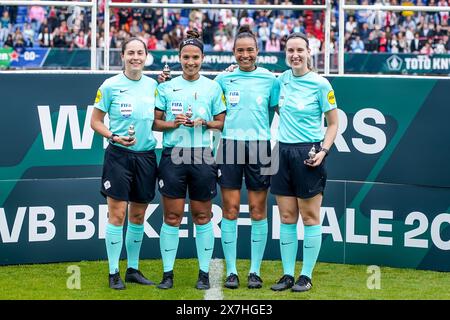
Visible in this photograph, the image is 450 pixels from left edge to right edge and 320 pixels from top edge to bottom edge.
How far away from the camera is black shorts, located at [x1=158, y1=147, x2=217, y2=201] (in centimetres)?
719

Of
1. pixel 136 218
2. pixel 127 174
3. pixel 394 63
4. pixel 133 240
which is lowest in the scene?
pixel 133 240

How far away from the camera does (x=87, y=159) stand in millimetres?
8398

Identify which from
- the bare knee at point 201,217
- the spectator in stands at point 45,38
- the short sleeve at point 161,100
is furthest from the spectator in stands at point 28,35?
the bare knee at point 201,217

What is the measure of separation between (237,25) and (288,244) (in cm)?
444

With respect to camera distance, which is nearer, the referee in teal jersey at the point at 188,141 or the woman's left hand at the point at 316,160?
the woman's left hand at the point at 316,160

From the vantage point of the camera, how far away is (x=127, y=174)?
724cm

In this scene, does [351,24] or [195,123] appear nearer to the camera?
[195,123]

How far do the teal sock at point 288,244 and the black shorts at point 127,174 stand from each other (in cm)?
111

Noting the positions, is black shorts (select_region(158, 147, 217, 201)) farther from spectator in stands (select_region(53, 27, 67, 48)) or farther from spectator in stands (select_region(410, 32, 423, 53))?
spectator in stands (select_region(410, 32, 423, 53))

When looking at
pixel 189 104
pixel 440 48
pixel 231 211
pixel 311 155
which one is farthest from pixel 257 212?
pixel 440 48

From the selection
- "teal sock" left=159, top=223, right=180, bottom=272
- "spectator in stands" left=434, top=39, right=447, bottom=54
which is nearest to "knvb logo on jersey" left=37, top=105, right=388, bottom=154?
"teal sock" left=159, top=223, right=180, bottom=272

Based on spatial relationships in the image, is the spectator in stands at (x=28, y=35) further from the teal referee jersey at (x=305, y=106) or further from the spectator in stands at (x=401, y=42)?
the teal referee jersey at (x=305, y=106)

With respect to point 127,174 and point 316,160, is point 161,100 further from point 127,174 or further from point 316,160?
point 316,160

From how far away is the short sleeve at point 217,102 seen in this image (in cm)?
732
